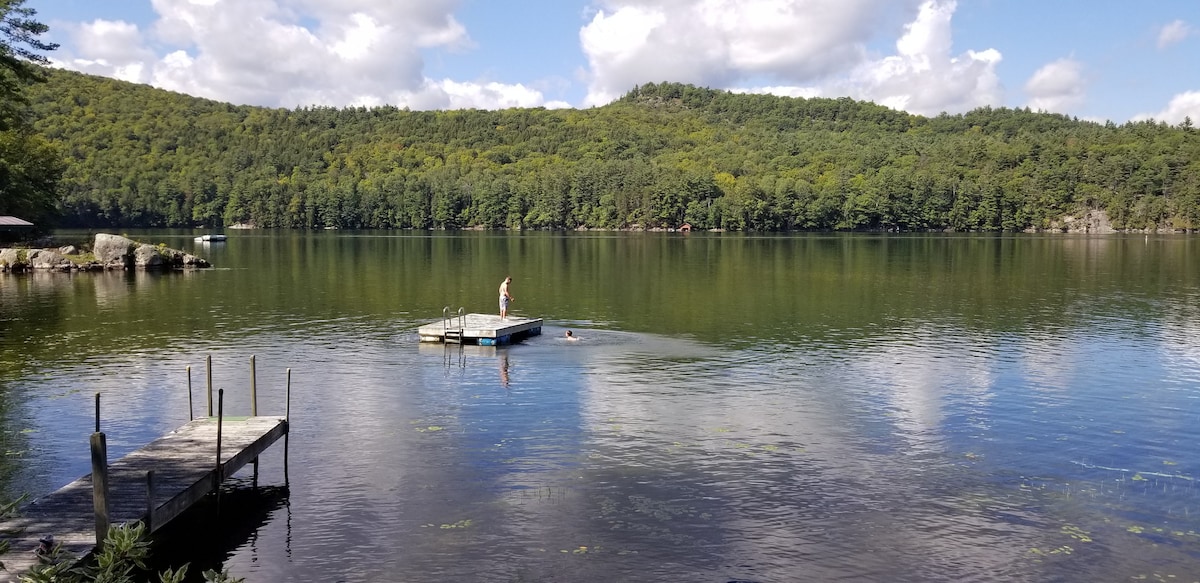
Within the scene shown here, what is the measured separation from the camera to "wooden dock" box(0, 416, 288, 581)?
16734mm

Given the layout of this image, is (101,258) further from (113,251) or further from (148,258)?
(148,258)

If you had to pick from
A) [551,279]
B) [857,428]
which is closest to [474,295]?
[551,279]

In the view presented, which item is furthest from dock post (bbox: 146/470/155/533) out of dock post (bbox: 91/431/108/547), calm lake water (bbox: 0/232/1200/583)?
calm lake water (bbox: 0/232/1200/583)

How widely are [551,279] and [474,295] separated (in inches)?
614

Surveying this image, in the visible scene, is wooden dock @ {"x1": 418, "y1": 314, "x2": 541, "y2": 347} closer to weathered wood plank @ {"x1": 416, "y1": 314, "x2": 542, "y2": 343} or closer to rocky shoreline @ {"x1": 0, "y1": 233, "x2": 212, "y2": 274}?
weathered wood plank @ {"x1": 416, "y1": 314, "x2": 542, "y2": 343}

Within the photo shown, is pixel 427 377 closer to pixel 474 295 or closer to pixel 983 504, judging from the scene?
pixel 983 504

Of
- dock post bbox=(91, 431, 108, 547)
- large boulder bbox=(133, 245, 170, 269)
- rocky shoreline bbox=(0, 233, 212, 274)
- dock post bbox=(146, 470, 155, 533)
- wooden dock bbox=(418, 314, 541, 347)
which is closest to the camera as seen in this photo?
dock post bbox=(91, 431, 108, 547)

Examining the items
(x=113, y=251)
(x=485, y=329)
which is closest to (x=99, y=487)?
(x=485, y=329)

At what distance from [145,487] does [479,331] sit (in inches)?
977

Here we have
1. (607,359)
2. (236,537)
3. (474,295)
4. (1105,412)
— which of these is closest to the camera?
(236,537)

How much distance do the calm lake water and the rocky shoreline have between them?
28.4 meters

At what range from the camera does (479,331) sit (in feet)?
144

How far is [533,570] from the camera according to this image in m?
18.1

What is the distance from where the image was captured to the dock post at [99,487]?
1659cm
